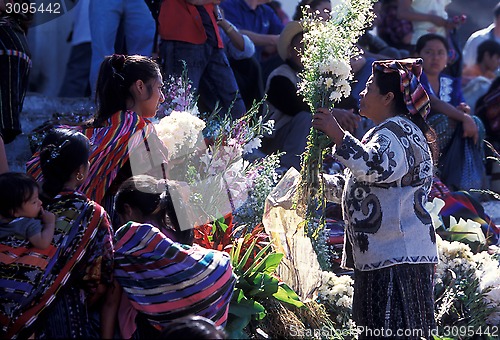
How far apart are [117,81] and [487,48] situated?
6.76m

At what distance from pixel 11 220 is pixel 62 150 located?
0.41 metres

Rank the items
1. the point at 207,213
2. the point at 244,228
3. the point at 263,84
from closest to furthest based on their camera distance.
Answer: the point at 207,213, the point at 244,228, the point at 263,84

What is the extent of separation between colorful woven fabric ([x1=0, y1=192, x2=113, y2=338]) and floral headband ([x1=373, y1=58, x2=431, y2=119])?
68.5 inches

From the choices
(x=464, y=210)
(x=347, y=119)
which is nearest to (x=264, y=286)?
(x=347, y=119)

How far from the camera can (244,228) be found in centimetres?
538

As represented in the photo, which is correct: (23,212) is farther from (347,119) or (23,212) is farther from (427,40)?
(427,40)

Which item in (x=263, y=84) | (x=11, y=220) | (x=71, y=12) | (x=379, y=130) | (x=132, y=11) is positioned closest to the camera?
(x=11, y=220)

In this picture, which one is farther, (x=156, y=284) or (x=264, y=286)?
(x=264, y=286)

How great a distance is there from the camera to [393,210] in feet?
14.1

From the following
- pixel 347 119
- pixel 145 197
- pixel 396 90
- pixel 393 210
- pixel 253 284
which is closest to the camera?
pixel 145 197

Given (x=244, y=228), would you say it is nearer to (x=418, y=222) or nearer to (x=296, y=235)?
(x=296, y=235)

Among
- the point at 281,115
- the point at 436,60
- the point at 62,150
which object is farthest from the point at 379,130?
the point at 436,60

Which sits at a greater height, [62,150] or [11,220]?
[62,150]

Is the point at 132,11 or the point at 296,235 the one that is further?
the point at 132,11
